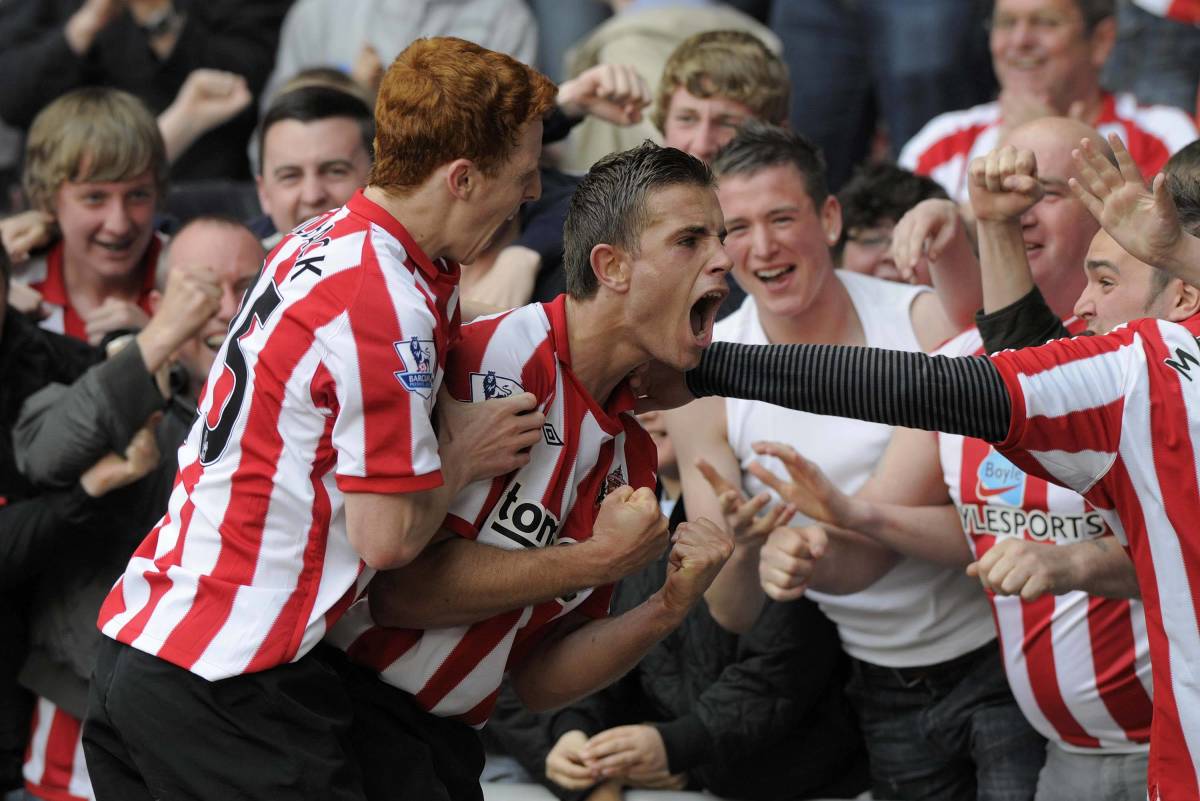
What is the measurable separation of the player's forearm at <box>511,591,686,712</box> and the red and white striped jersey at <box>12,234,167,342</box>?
247 centimetres

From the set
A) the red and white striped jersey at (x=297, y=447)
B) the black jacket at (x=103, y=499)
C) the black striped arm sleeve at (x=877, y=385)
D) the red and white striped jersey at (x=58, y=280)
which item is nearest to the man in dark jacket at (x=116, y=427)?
the black jacket at (x=103, y=499)

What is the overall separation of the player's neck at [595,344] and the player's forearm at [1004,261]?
106 cm

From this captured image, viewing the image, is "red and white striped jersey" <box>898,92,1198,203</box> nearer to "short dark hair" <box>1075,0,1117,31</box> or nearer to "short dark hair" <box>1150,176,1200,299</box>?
"short dark hair" <box>1075,0,1117,31</box>

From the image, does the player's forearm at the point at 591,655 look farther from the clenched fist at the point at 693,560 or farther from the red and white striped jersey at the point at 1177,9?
the red and white striped jersey at the point at 1177,9

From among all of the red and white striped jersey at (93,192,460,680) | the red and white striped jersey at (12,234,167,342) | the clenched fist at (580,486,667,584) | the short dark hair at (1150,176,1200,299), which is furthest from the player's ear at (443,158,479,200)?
the red and white striped jersey at (12,234,167,342)

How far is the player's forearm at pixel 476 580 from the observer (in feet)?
9.08

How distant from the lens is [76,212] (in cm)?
495

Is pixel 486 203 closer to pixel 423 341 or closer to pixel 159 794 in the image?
pixel 423 341

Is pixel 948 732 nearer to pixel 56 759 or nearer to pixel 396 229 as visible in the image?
pixel 396 229

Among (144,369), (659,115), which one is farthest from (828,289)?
(144,369)

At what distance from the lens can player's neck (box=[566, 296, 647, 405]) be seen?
291cm

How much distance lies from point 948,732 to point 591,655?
1.37 m

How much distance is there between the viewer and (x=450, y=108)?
8.70 feet

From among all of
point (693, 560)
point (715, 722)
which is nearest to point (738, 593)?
point (715, 722)
